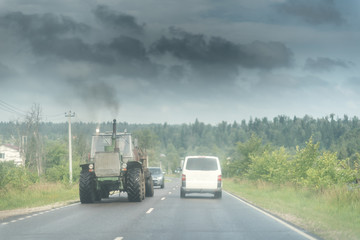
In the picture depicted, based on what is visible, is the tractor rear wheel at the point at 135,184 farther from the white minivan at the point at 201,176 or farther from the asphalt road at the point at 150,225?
the asphalt road at the point at 150,225

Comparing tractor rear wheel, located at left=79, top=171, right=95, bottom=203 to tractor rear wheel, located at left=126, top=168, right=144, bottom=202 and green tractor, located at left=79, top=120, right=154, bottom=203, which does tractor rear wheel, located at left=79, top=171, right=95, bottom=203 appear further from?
tractor rear wheel, located at left=126, top=168, right=144, bottom=202

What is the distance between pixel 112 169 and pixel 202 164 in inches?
191

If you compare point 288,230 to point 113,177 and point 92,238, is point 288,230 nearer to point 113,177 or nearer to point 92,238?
point 92,238

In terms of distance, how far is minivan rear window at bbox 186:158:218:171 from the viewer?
24.0 metres

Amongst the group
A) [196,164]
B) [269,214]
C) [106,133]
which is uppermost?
[106,133]

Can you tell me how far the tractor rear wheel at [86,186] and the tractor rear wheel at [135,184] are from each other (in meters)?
1.58

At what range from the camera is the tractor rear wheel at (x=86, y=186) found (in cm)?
2136

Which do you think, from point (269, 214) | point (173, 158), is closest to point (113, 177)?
point (269, 214)

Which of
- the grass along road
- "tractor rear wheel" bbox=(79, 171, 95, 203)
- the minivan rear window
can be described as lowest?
the grass along road

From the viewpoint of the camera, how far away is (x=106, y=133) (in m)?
23.5

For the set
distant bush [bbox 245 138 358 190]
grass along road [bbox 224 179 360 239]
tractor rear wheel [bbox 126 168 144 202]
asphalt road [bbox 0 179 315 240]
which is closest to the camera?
asphalt road [bbox 0 179 315 240]

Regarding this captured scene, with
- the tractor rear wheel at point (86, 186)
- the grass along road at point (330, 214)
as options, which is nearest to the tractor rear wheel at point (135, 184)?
the tractor rear wheel at point (86, 186)

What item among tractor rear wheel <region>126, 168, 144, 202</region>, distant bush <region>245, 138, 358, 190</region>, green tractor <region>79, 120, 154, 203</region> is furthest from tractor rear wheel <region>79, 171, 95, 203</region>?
distant bush <region>245, 138, 358, 190</region>

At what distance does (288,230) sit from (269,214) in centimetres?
430
